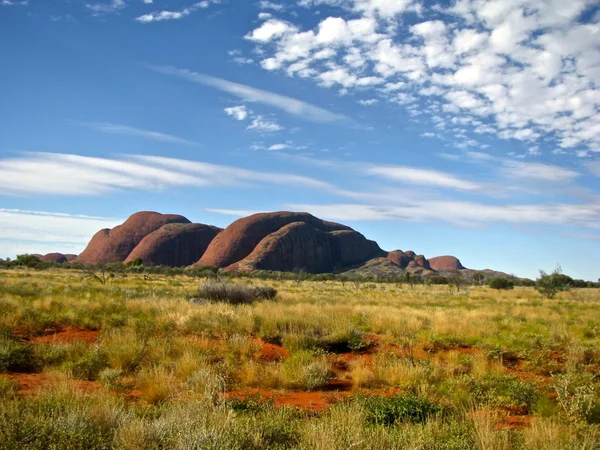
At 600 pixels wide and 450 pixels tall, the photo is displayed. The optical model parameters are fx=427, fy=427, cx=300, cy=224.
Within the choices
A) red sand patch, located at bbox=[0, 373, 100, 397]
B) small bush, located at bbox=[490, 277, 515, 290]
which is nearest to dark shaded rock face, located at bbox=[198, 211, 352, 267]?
small bush, located at bbox=[490, 277, 515, 290]

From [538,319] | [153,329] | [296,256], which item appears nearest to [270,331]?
[153,329]

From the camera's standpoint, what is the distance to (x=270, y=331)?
11.7m

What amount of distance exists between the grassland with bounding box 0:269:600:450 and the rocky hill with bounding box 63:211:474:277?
92.9 meters

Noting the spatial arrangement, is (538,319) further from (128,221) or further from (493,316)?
(128,221)

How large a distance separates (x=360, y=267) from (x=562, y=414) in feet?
372

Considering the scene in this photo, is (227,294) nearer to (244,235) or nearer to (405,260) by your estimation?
(244,235)

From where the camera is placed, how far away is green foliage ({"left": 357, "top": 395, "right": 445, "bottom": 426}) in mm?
5246

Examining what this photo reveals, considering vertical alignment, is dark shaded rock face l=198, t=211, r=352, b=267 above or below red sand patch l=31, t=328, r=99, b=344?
above

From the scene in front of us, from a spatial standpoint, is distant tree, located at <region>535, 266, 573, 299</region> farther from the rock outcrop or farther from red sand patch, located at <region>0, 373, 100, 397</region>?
the rock outcrop

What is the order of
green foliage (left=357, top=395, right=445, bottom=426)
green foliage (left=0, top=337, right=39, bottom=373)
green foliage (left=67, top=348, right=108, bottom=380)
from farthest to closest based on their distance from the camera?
green foliage (left=0, top=337, right=39, bottom=373)
green foliage (left=67, top=348, right=108, bottom=380)
green foliage (left=357, top=395, right=445, bottom=426)

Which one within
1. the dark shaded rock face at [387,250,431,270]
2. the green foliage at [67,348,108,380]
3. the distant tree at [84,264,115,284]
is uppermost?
the dark shaded rock face at [387,250,431,270]

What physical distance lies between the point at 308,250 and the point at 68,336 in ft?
356

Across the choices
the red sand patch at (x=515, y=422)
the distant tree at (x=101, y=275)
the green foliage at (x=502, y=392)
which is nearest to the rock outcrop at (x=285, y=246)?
the distant tree at (x=101, y=275)

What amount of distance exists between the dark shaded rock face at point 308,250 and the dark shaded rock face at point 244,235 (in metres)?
4.14
